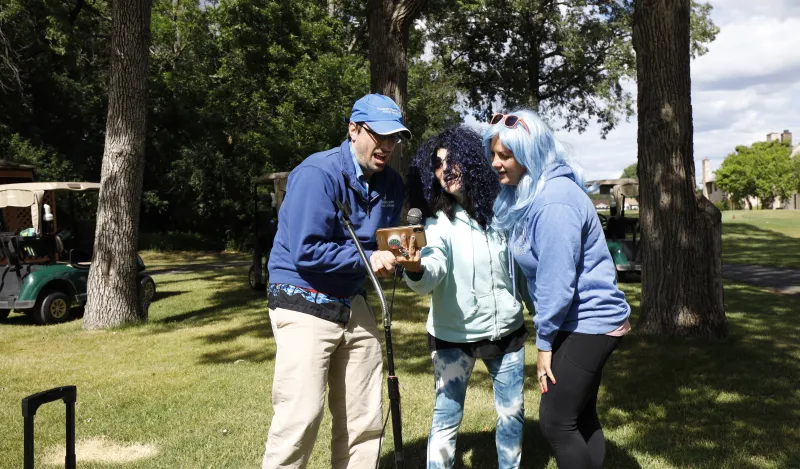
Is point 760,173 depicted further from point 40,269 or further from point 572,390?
point 572,390

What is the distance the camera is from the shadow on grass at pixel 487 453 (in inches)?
168

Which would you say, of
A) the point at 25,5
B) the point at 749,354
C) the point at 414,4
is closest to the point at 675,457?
the point at 749,354

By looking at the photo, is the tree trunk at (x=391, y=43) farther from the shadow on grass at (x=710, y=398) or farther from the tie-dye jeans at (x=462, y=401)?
the tie-dye jeans at (x=462, y=401)

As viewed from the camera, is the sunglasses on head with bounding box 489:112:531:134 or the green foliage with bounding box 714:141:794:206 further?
the green foliage with bounding box 714:141:794:206

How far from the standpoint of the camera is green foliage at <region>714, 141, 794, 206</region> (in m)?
69.0

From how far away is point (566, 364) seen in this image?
2854 millimetres

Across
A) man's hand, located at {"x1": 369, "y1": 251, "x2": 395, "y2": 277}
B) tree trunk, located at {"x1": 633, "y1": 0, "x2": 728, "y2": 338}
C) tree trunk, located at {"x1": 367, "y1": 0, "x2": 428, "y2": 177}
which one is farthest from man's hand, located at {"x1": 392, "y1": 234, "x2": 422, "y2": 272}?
tree trunk, located at {"x1": 367, "y1": 0, "x2": 428, "y2": 177}

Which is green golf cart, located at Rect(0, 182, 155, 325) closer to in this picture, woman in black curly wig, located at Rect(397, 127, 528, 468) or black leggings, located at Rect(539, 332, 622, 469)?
woman in black curly wig, located at Rect(397, 127, 528, 468)

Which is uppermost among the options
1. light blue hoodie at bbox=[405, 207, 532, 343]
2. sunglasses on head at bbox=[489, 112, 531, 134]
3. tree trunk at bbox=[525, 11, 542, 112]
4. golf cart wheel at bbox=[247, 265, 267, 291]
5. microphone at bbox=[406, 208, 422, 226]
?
tree trunk at bbox=[525, 11, 542, 112]

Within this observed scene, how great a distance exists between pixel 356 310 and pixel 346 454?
0.72m

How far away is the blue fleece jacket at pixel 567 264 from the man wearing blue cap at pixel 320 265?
1.96 ft

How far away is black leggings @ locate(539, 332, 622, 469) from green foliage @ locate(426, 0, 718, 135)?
965 inches

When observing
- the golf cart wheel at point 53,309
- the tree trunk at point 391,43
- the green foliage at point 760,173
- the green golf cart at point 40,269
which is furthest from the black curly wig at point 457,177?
the green foliage at point 760,173

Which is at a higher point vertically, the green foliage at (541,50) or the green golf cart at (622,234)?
the green foliage at (541,50)
